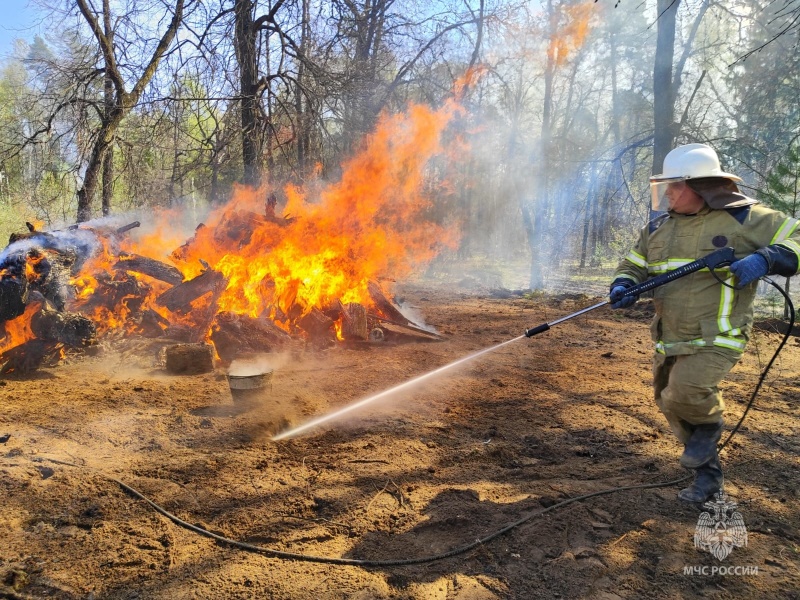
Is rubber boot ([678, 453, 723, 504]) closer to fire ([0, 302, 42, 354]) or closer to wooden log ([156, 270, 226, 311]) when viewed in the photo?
wooden log ([156, 270, 226, 311])

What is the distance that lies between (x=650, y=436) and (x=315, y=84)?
10442 millimetres

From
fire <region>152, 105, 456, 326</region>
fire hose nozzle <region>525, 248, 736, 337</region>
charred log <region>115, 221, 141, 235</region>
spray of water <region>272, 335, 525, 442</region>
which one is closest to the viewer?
fire hose nozzle <region>525, 248, 736, 337</region>

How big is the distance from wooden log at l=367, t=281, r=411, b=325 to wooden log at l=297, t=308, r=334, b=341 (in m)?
1.00

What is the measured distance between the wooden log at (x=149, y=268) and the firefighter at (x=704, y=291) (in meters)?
6.82

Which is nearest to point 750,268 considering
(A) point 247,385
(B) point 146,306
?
(A) point 247,385

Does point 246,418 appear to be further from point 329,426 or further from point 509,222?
point 509,222

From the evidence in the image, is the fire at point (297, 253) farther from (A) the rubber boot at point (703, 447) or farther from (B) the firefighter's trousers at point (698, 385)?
(A) the rubber boot at point (703, 447)

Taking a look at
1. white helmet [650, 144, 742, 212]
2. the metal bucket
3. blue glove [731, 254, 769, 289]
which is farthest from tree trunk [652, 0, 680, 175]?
the metal bucket

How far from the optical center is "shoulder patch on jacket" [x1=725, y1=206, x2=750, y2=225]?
310cm

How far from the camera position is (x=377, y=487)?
11.1 ft

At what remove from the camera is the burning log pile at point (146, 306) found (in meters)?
6.00

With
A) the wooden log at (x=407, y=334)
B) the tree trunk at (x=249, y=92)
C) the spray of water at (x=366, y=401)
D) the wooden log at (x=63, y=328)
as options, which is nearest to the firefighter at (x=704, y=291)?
the spray of water at (x=366, y=401)

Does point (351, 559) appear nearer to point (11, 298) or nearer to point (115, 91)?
point (11, 298)

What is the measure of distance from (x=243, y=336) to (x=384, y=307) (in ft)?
8.16
